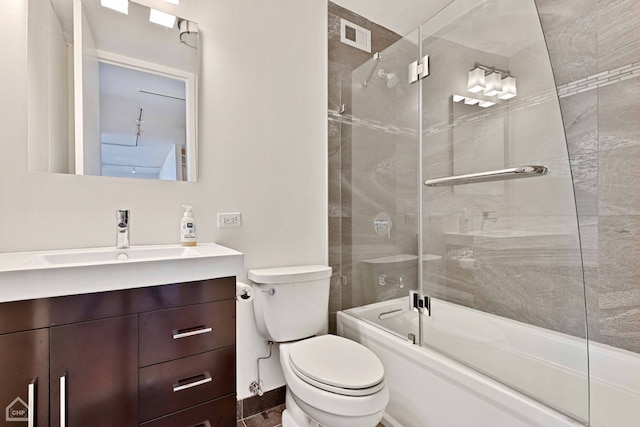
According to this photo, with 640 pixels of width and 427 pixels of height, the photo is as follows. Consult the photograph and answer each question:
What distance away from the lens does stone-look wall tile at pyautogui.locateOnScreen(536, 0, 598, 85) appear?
147cm

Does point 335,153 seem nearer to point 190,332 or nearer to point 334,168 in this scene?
point 334,168

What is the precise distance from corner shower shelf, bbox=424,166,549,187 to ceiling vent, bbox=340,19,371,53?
1121 mm

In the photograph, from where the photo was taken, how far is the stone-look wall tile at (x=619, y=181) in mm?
1341

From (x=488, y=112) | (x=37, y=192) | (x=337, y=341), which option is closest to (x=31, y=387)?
Answer: (x=37, y=192)

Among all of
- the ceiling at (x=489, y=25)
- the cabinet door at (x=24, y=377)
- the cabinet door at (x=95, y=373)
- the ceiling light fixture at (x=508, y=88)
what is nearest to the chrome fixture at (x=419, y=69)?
the ceiling at (x=489, y=25)

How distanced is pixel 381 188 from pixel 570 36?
1203mm

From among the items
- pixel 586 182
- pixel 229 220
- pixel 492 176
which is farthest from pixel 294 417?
pixel 586 182

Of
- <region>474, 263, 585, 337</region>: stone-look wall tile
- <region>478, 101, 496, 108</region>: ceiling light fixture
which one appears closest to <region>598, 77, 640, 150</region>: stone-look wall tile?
<region>478, 101, 496, 108</region>: ceiling light fixture

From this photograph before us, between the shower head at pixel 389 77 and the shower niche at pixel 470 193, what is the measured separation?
10 millimetres

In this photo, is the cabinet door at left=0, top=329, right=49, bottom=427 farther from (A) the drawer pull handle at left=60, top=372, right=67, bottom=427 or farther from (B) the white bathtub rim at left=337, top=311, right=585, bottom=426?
(B) the white bathtub rim at left=337, top=311, right=585, bottom=426

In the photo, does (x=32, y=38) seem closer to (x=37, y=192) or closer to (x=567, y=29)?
(x=37, y=192)

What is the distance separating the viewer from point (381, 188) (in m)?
1.92

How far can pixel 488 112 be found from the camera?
1639mm

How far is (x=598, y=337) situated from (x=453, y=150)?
3.68 feet
